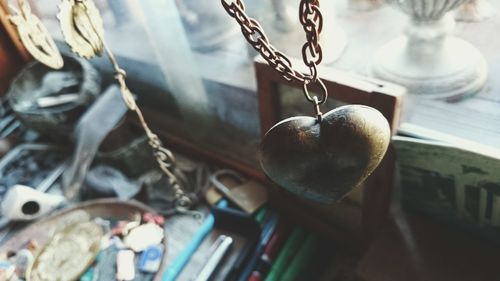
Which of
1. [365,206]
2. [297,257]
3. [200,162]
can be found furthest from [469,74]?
[200,162]

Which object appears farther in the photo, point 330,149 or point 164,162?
point 164,162

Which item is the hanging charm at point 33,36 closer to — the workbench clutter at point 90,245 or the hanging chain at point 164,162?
the hanging chain at point 164,162

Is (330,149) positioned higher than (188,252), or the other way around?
(330,149)

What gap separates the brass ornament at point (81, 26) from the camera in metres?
0.61

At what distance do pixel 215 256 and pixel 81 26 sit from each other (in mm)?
486

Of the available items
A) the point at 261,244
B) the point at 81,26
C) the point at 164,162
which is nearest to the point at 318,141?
the point at 81,26

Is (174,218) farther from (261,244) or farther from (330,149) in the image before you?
(330,149)

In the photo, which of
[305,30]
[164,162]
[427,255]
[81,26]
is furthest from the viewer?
[164,162]

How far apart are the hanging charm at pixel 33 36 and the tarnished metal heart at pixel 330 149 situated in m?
0.43

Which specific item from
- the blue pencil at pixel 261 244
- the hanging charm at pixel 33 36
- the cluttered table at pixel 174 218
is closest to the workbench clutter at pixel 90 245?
the cluttered table at pixel 174 218

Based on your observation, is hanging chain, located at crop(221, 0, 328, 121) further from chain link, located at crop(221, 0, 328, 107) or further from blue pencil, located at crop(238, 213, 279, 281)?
blue pencil, located at crop(238, 213, 279, 281)

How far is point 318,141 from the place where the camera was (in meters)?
0.43

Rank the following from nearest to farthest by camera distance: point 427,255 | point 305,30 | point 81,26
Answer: point 305,30
point 81,26
point 427,255

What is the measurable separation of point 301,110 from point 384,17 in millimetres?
345
